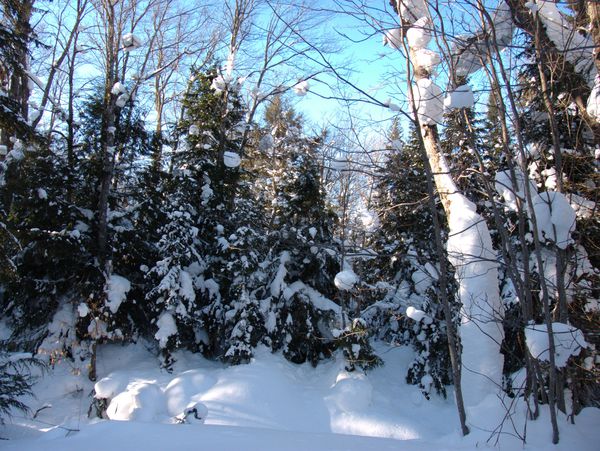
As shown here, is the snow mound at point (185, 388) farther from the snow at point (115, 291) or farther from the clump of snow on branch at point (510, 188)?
the clump of snow on branch at point (510, 188)

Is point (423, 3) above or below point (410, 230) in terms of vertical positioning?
above

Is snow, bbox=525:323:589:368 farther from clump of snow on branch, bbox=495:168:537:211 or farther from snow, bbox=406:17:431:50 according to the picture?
snow, bbox=406:17:431:50

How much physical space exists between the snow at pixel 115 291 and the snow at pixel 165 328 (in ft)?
3.04

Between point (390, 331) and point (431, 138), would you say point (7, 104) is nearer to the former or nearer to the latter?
point (431, 138)

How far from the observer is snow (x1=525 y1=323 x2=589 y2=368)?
3.44 metres

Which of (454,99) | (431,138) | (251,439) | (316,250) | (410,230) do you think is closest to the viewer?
(251,439)

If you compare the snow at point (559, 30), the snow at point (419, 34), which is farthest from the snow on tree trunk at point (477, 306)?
the snow at point (559, 30)

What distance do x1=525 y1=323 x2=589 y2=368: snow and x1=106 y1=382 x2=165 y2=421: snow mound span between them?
21.0 feet

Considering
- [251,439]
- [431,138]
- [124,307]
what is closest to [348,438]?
[251,439]

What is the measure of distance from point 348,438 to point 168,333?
6085 mm

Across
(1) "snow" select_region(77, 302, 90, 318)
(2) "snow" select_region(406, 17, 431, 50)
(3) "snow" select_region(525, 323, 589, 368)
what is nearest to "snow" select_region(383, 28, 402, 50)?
(2) "snow" select_region(406, 17, 431, 50)

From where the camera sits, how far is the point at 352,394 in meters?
7.95

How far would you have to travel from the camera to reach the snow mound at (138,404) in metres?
6.91

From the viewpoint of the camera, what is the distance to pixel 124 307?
8.87 m
